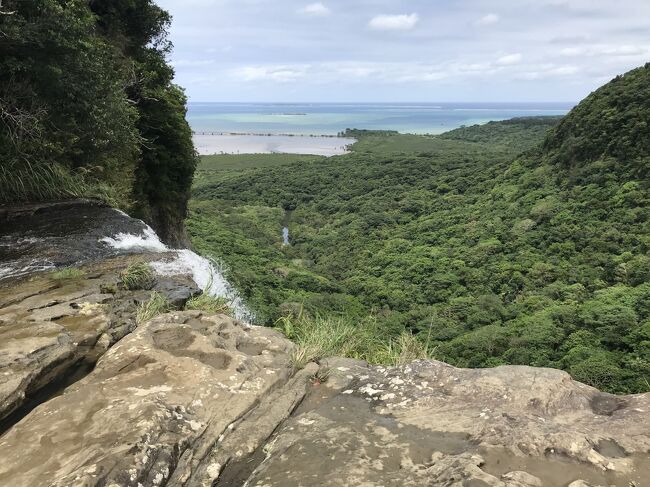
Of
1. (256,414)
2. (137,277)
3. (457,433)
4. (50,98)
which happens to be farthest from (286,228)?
(457,433)

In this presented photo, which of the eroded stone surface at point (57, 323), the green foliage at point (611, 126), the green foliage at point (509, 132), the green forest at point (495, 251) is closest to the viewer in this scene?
the eroded stone surface at point (57, 323)

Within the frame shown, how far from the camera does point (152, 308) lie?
646cm

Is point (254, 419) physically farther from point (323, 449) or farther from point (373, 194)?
point (373, 194)

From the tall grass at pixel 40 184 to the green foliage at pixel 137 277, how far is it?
3847 mm

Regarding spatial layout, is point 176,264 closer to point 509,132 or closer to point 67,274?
point 67,274

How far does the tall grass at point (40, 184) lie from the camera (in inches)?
374

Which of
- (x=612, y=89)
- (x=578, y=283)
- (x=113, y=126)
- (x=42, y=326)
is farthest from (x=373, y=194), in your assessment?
(x=42, y=326)

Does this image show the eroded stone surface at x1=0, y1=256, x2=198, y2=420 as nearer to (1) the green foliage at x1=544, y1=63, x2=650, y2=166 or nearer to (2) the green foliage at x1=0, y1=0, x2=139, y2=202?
(2) the green foliage at x1=0, y1=0, x2=139, y2=202

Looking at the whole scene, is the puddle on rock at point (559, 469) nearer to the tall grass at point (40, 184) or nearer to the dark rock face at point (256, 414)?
the dark rock face at point (256, 414)

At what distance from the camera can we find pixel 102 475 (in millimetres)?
3287

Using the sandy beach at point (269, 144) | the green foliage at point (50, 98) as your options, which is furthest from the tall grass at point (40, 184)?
the sandy beach at point (269, 144)

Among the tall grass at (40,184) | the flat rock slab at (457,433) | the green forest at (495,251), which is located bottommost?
the green forest at (495,251)

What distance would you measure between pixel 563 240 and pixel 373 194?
128 feet

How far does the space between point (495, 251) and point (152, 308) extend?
4299 cm
